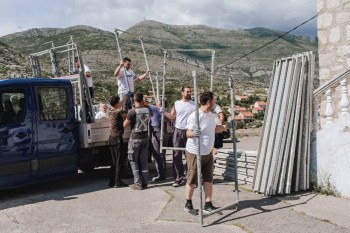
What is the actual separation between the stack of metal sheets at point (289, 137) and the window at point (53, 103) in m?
3.75

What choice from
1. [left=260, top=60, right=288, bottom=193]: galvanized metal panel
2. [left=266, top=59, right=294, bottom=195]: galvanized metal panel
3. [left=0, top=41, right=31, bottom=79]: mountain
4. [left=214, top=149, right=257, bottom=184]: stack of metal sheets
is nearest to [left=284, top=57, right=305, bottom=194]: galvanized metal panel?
[left=266, top=59, right=294, bottom=195]: galvanized metal panel

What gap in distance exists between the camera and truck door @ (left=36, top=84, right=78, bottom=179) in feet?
20.5

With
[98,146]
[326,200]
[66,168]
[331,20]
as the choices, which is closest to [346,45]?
[331,20]

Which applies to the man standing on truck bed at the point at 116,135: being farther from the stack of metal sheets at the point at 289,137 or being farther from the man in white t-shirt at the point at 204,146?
the stack of metal sheets at the point at 289,137

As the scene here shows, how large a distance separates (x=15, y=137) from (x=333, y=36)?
273 inches

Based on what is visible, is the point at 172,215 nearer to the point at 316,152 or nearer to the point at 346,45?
the point at 316,152

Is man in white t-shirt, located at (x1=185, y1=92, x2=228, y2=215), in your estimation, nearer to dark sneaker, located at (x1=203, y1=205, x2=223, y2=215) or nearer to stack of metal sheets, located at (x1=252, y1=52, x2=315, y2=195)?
dark sneaker, located at (x1=203, y1=205, x2=223, y2=215)

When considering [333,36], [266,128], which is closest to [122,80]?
[266,128]

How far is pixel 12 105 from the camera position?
240 inches

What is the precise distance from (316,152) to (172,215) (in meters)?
2.81

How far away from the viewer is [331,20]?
784cm

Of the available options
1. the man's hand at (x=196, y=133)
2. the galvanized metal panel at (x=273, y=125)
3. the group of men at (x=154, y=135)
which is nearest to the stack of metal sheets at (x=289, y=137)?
the galvanized metal panel at (x=273, y=125)

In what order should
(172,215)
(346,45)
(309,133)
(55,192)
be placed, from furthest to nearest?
(346,45)
(55,192)
(309,133)
(172,215)

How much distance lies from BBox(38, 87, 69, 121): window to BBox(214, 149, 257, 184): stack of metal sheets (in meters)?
3.32
